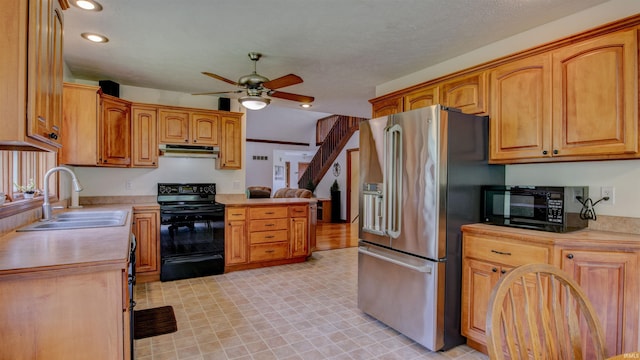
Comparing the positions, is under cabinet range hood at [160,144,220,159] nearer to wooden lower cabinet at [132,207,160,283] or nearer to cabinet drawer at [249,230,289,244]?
wooden lower cabinet at [132,207,160,283]

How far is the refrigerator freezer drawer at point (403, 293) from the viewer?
7.83 feet

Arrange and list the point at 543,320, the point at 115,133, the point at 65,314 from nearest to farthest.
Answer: the point at 543,320
the point at 65,314
the point at 115,133

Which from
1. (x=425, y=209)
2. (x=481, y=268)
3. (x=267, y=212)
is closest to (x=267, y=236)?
(x=267, y=212)

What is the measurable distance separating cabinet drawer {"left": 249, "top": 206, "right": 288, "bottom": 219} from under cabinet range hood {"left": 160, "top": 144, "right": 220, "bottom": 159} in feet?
3.13

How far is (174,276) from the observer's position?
13.0 ft

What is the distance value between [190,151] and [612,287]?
431 cm

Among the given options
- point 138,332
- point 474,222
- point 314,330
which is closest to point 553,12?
point 474,222

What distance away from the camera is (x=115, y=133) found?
152 inches

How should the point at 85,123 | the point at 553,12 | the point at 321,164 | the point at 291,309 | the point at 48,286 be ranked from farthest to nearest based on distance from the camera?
the point at 321,164
the point at 85,123
the point at 291,309
the point at 553,12
the point at 48,286

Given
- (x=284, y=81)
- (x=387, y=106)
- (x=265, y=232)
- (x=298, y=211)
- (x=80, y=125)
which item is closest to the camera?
(x=284, y=81)

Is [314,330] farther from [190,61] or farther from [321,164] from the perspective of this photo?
[321,164]

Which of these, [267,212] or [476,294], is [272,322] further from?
[267,212]

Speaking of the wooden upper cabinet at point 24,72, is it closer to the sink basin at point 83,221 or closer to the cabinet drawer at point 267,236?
the sink basin at point 83,221

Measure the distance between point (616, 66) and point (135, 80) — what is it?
15.0 feet
